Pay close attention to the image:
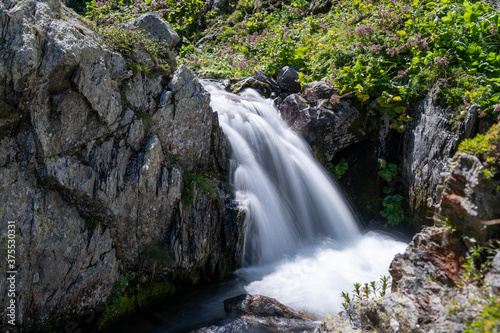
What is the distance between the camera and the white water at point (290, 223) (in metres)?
6.94

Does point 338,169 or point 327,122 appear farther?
point 338,169

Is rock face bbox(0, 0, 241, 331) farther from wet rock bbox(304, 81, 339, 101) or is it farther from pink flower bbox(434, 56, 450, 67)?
pink flower bbox(434, 56, 450, 67)

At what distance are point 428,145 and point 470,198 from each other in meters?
5.38

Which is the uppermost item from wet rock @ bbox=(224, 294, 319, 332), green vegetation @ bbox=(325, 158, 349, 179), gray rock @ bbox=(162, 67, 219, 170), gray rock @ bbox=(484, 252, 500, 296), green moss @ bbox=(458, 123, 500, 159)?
gray rock @ bbox=(162, 67, 219, 170)

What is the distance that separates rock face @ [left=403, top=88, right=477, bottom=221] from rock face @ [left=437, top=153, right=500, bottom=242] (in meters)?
4.47

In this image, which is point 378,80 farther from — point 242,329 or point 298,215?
point 242,329

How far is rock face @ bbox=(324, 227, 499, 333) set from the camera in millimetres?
3135

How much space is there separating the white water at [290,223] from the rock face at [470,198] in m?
3.07

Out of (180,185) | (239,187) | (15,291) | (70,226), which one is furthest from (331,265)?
(15,291)

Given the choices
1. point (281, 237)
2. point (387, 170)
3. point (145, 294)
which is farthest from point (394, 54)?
point (145, 294)

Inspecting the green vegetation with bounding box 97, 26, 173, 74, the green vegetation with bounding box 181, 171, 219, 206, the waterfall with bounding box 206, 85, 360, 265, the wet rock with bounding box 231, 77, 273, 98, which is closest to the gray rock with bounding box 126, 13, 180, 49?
the green vegetation with bounding box 97, 26, 173, 74

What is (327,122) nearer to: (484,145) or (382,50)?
(382,50)

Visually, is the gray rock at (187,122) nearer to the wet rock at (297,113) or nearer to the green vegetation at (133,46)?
the green vegetation at (133,46)

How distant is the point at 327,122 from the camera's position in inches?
387
